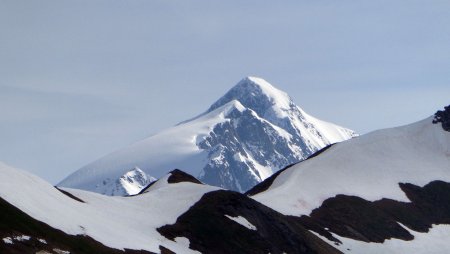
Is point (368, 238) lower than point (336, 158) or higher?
lower

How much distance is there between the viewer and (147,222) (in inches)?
4195

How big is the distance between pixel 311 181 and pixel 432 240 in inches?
1011

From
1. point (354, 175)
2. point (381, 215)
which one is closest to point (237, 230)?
point (381, 215)

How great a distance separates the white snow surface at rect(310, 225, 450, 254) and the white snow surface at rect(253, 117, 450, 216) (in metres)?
11.3

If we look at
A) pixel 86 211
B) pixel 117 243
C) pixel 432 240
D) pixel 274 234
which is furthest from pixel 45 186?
pixel 432 240

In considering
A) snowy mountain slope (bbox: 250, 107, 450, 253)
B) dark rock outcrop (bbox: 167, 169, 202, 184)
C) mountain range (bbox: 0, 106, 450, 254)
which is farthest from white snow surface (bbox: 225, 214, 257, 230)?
dark rock outcrop (bbox: 167, 169, 202, 184)

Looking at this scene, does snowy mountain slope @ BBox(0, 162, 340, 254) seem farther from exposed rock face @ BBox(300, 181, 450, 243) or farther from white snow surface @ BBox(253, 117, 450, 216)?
white snow surface @ BBox(253, 117, 450, 216)

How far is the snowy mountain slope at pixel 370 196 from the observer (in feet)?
460

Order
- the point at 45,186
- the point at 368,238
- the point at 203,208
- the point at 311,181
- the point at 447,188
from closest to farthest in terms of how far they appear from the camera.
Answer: the point at 45,186 < the point at 203,208 < the point at 368,238 < the point at 311,181 < the point at 447,188

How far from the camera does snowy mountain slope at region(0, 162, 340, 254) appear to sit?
82.8 m

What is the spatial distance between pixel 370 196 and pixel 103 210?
6934 cm

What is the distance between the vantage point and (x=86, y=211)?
99.5m

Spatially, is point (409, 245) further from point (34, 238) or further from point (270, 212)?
point (34, 238)

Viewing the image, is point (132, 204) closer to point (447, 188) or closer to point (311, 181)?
point (311, 181)
